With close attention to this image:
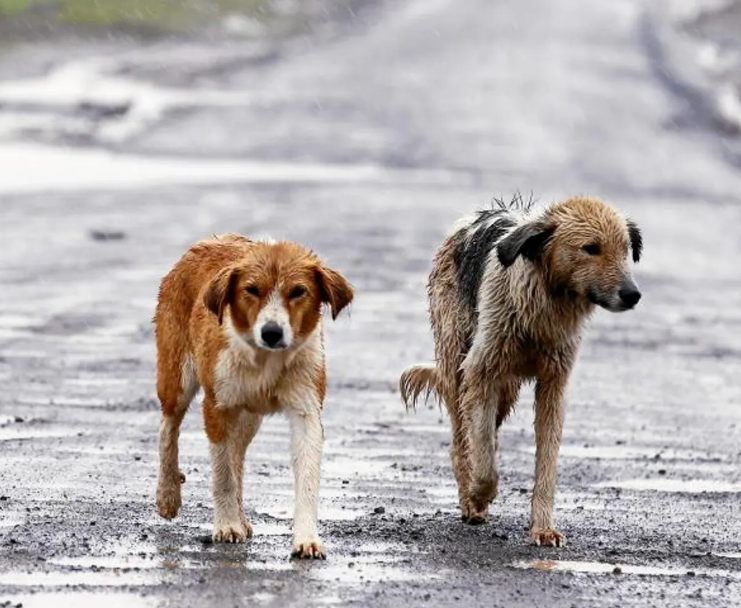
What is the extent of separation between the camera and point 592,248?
31.6 feet

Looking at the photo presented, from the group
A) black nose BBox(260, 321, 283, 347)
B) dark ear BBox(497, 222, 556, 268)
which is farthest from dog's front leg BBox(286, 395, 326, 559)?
dark ear BBox(497, 222, 556, 268)

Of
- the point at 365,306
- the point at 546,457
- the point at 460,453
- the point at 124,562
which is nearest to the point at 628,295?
the point at 546,457

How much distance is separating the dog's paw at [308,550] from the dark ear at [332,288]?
0.96m

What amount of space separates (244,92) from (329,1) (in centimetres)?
1651

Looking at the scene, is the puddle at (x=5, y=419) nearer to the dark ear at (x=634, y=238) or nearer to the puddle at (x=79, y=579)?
the dark ear at (x=634, y=238)

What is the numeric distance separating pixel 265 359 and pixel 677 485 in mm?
3096

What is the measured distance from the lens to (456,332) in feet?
34.8

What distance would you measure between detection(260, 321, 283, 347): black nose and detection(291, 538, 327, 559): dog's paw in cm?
80

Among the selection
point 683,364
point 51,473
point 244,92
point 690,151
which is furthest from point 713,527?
point 244,92

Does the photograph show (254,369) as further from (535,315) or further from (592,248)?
(592,248)

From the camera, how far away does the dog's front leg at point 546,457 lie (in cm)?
938

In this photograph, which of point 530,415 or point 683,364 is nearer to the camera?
point 530,415

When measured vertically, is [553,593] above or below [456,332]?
below

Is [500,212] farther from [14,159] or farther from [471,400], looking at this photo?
[14,159]
